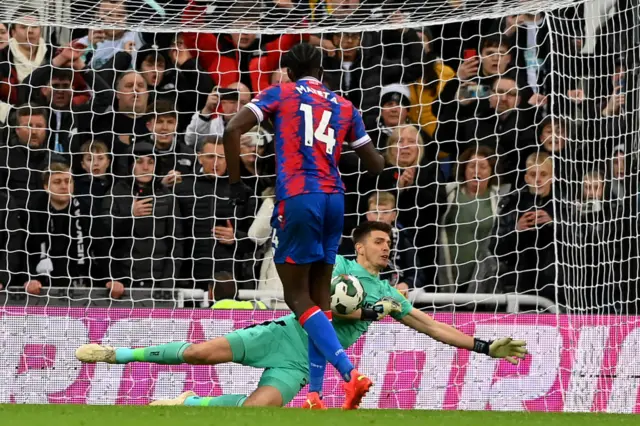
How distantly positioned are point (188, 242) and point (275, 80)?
1706 mm

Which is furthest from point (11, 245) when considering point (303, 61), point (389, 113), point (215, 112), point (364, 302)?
point (303, 61)

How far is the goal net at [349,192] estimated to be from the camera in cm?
1023

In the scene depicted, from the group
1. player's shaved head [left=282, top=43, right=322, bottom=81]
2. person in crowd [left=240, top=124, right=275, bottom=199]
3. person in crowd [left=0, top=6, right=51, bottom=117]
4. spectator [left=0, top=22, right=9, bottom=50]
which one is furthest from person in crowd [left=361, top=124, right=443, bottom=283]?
player's shaved head [left=282, top=43, right=322, bottom=81]

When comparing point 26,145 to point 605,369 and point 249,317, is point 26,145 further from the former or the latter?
point 605,369

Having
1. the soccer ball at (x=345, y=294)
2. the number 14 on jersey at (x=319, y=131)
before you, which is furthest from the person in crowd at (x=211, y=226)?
the number 14 on jersey at (x=319, y=131)

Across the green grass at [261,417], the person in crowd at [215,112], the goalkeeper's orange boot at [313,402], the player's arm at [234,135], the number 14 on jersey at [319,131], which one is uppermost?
the person in crowd at [215,112]

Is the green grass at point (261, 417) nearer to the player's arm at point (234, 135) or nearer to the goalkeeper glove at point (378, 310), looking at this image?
the player's arm at point (234, 135)

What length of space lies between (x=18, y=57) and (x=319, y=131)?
16.5ft

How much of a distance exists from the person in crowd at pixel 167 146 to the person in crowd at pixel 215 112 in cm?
16

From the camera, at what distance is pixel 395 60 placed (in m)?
11.7

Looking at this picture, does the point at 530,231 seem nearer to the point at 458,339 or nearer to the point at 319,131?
the point at 458,339

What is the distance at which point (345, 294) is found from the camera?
7977mm

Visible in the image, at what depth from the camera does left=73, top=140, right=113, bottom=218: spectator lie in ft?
35.2

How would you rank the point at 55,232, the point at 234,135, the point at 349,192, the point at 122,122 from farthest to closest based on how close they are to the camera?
the point at 349,192
the point at 122,122
the point at 55,232
the point at 234,135
